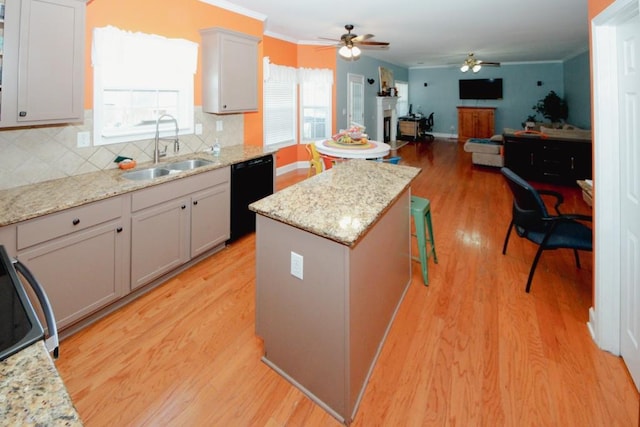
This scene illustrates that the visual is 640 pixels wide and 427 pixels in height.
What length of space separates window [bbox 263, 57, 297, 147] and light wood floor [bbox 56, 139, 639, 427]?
12.1ft

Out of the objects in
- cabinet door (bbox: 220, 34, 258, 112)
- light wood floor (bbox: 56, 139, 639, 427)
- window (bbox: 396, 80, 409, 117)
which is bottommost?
light wood floor (bbox: 56, 139, 639, 427)

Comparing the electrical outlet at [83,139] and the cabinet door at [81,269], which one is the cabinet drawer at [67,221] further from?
the electrical outlet at [83,139]

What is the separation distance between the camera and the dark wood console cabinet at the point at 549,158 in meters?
5.93

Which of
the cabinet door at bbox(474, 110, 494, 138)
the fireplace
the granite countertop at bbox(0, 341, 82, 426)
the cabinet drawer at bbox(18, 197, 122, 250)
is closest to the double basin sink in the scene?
the cabinet drawer at bbox(18, 197, 122, 250)

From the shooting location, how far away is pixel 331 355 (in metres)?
1.68

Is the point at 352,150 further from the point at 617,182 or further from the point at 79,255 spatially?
the point at 79,255

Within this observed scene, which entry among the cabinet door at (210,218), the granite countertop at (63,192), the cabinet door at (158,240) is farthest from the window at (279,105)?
the cabinet door at (158,240)

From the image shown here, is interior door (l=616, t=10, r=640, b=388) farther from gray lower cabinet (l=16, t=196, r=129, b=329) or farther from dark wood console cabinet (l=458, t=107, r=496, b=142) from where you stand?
dark wood console cabinet (l=458, t=107, r=496, b=142)

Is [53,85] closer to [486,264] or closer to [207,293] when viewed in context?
[207,293]

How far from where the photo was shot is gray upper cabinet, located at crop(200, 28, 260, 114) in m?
3.67

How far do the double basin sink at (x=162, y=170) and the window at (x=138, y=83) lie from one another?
0.34m

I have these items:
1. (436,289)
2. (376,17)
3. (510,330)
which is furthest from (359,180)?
(376,17)

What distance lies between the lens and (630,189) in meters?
1.87

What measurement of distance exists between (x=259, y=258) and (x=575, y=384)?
1.83 m
